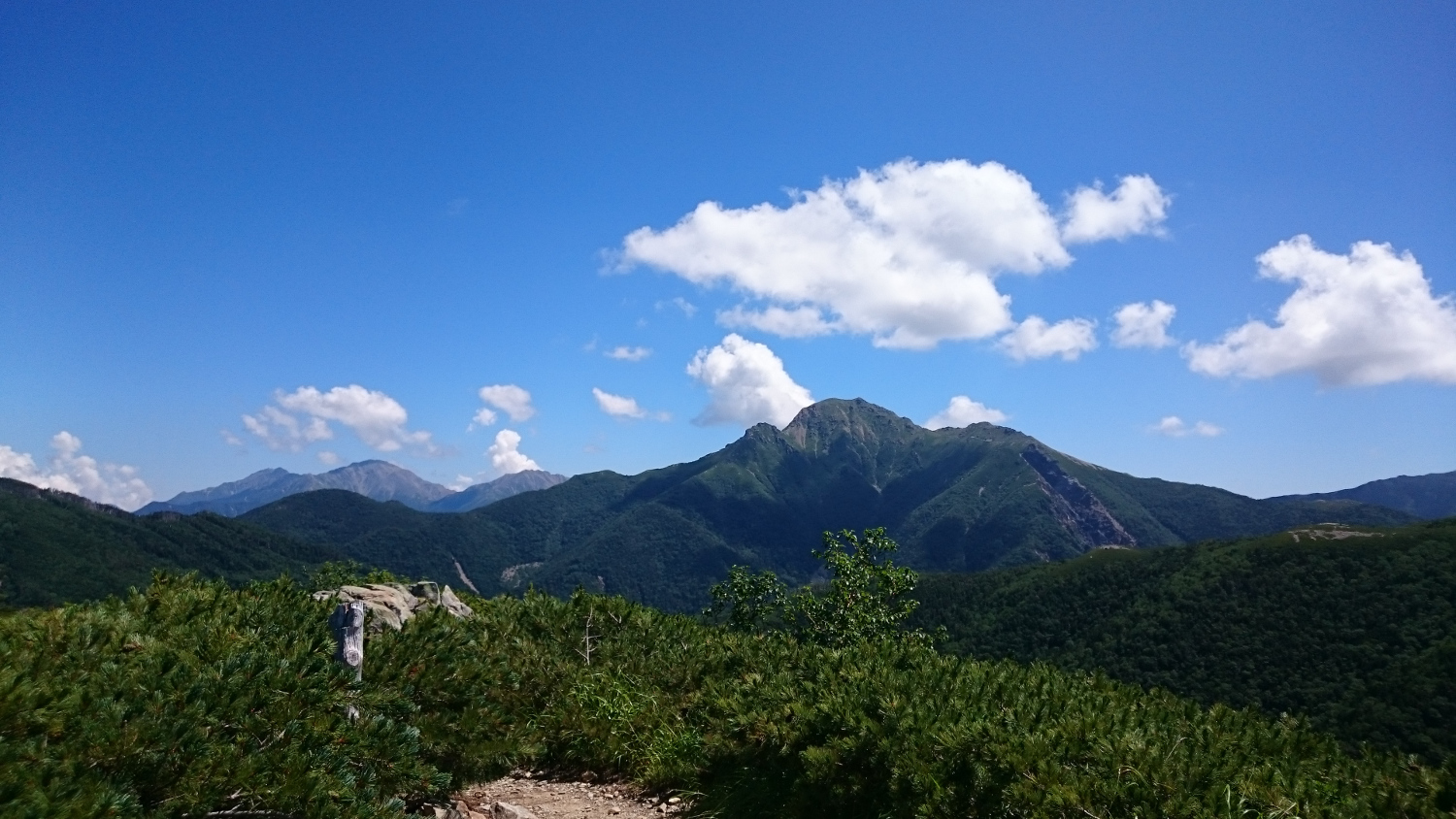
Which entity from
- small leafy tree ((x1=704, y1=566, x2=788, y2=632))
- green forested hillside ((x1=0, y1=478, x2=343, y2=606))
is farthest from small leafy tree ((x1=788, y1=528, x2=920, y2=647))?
green forested hillside ((x1=0, y1=478, x2=343, y2=606))

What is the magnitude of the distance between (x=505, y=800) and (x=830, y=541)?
15.5 m

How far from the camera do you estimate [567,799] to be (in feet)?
28.8

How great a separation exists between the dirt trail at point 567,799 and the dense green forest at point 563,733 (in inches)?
12.1

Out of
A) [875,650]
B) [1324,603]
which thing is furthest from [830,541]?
[1324,603]

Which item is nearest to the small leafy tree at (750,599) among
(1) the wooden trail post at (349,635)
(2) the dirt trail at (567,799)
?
(2) the dirt trail at (567,799)

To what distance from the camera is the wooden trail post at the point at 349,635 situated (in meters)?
6.94

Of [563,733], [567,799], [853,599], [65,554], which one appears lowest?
[567,799]

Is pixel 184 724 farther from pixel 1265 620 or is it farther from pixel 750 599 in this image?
pixel 1265 620

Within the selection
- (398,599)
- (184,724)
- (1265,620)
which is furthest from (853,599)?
(1265,620)

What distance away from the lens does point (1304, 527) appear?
172 meters

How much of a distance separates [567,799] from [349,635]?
3.51m

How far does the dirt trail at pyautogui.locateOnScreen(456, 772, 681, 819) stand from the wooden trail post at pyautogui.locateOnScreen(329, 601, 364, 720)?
217cm

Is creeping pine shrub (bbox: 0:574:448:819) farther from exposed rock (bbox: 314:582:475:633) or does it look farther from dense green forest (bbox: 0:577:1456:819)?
exposed rock (bbox: 314:582:475:633)

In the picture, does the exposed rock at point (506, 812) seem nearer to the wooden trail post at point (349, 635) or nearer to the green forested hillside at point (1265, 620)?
the wooden trail post at point (349, 635)
